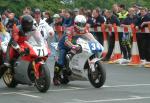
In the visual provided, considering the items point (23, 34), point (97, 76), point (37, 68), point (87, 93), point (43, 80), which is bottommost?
point (87, 93)

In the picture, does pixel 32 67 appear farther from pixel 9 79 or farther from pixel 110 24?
pixel 110 24

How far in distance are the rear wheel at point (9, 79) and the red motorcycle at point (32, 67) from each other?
0.11 metres

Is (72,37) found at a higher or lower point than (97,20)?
lower

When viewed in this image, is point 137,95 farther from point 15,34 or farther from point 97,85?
point 15,34

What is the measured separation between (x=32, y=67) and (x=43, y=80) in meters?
0.56

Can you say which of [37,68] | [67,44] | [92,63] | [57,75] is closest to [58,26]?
[57,75]

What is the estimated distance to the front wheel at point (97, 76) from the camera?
14.6m

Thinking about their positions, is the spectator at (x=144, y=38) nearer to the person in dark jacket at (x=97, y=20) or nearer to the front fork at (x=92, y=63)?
the person in dark jacket at (x=97, y=20)

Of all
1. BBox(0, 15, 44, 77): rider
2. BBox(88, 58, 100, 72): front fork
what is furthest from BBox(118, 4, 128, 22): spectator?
BBox(0, 15, 44, 77): rider

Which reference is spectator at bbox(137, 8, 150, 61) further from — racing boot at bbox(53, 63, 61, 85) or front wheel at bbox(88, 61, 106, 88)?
front wheel at bbox(88, 61, 106, 88)

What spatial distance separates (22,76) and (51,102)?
6.72ft

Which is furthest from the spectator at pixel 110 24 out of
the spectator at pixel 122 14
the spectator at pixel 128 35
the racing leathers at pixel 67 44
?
the racing leathers at pixel 67 44

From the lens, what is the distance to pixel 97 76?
14.8 m

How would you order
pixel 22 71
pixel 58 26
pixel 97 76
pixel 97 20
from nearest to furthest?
pixel 22 71
pixel 97 76
pixel 97 20
pixel 58 26
